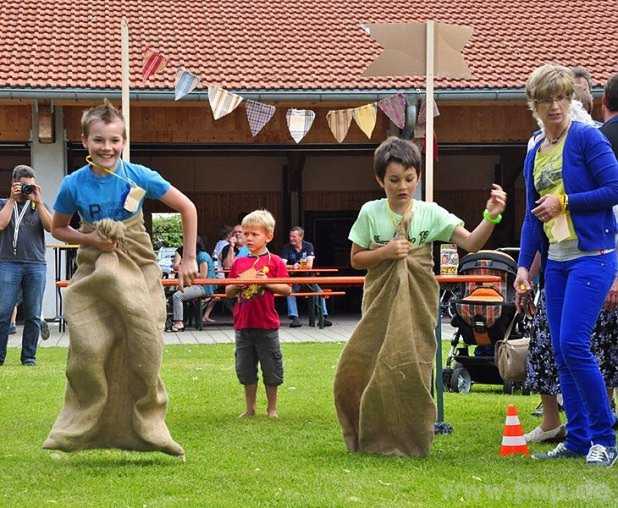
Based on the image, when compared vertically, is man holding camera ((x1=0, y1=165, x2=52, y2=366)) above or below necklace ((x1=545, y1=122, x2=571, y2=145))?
below

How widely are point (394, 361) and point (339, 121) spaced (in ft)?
39.3

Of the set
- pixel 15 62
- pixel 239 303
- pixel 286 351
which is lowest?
pixel 286 351

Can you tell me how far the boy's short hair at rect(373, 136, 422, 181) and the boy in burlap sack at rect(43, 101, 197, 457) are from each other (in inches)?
39.2

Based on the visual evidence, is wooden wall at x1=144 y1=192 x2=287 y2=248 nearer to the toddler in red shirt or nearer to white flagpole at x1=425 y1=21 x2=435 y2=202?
the toddler in red shirt

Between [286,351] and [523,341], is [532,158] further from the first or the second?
[286,351]

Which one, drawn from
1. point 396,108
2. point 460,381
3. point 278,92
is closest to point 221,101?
point 396,108

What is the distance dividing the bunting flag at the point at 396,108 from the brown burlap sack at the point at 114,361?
13.1 metres

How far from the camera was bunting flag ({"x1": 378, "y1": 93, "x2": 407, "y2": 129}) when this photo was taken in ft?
63.0

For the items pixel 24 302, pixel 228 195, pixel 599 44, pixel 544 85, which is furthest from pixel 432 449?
pixel 228 195

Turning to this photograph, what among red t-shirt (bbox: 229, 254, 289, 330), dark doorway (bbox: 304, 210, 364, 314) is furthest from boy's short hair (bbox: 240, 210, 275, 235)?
dark doorway (bbox: 304, 210, 364, 314)

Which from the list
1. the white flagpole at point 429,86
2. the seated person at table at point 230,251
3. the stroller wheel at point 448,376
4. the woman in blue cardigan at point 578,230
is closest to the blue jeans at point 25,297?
the stroller wheel at point 448,376

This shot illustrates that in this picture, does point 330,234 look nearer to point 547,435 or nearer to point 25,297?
point 25,297

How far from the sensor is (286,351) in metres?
14.6

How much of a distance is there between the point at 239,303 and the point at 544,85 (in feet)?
10.4
